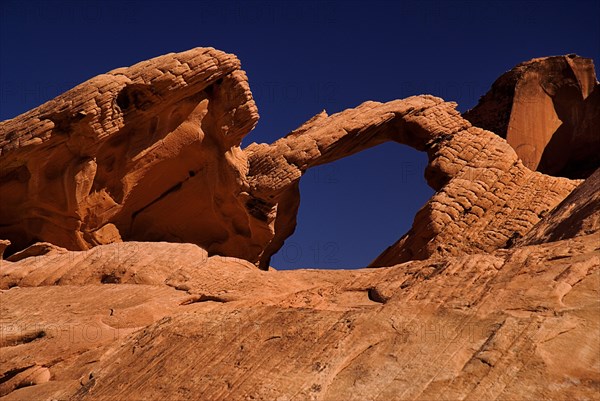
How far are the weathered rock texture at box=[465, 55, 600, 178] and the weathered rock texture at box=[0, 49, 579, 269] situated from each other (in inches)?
162

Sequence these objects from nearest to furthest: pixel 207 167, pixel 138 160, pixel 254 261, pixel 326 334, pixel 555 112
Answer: pixel 326 334 → pixel 138 160 → pixel 207 167 → pixel 254 261 → pixel 555 112

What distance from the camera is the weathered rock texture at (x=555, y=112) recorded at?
64.8 ft

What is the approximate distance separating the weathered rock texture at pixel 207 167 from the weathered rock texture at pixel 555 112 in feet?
13.5

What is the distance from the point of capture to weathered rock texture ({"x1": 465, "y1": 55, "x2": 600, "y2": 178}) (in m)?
19.8

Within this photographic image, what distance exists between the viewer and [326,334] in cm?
627

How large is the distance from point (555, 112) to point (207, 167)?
10.4m

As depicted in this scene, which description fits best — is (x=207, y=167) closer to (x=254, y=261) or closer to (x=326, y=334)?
(x=254, y=261)

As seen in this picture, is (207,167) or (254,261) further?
(254,261)

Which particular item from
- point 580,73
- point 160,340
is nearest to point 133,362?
point 160,340

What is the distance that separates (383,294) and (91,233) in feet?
30.1

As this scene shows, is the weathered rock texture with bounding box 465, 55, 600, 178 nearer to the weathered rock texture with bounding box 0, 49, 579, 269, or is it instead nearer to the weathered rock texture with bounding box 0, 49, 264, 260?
the weathered rock texture with bounding box 0, 49, 579, 269

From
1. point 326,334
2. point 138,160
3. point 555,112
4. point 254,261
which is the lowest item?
point 254,261

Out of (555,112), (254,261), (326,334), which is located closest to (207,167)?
(254,261)

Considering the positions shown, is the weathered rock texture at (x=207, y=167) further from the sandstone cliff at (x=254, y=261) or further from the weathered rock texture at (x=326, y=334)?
the weathered rock texture at (x=326, y=334)
